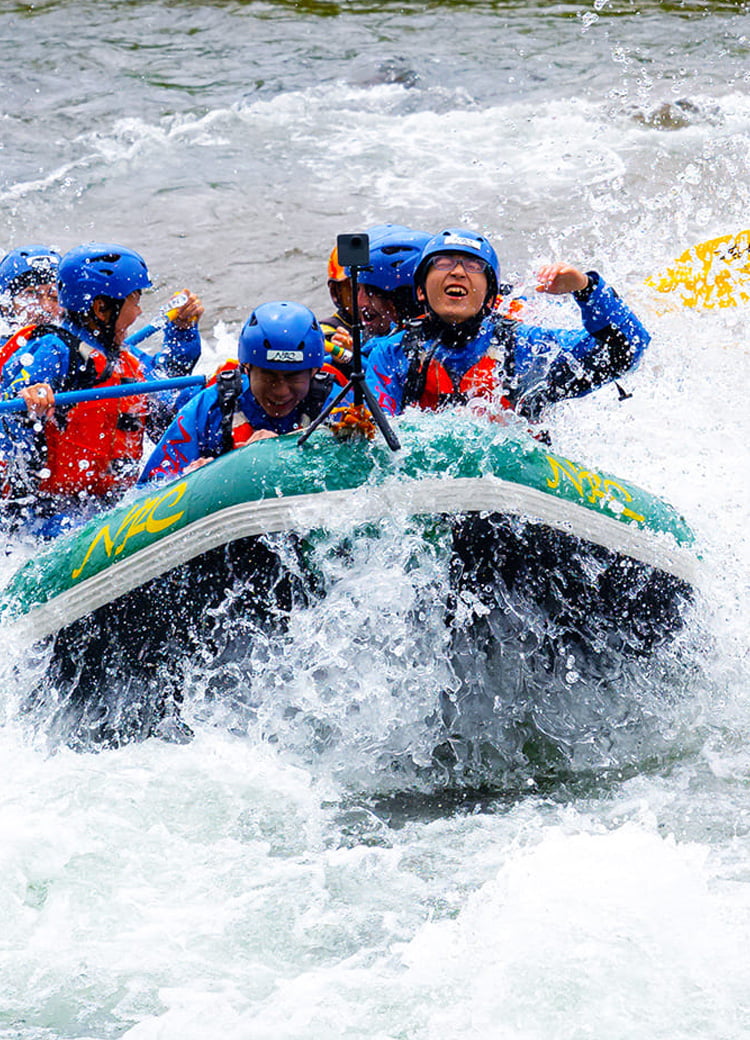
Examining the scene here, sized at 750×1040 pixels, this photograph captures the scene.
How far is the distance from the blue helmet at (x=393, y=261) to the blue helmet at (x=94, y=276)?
2.98ft

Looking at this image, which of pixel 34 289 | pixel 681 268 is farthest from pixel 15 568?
pixel 681 268

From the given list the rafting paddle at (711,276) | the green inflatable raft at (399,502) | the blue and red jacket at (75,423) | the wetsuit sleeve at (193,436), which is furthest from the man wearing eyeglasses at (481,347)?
the rafting paddle at (711,276)

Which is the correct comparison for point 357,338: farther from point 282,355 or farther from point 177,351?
point 177,351

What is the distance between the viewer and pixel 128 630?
4.47 metres

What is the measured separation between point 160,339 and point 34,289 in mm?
3582

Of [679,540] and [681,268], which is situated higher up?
[679,540]

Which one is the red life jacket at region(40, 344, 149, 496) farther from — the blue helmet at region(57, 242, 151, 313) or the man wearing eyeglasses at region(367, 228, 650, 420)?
the man wearing eyeglasses at region(367, 228, 650, 420)

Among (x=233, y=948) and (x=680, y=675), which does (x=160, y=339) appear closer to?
(x=680, y=675)

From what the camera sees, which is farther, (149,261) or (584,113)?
(584,113)

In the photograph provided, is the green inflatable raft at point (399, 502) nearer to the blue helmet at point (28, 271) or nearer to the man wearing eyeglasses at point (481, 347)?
the man wearing eyeglasses at point (481, 347)

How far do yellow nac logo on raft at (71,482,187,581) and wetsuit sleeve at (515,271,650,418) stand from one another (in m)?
1.29

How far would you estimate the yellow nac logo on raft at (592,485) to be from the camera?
13.8 ft

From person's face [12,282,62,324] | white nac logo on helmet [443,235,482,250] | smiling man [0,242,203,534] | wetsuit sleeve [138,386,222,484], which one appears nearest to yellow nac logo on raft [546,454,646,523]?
white nac logo on helmet [443,235,482,250]

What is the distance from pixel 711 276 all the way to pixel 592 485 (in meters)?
5.16
